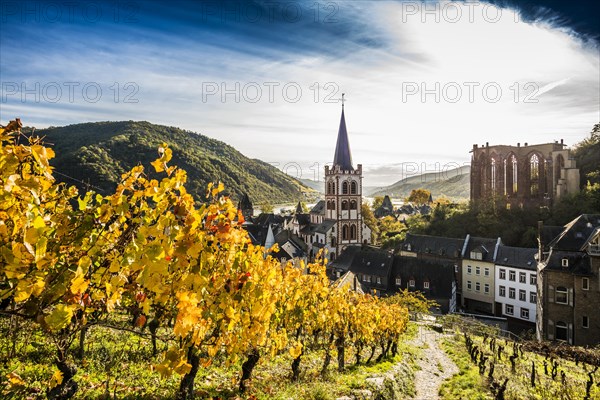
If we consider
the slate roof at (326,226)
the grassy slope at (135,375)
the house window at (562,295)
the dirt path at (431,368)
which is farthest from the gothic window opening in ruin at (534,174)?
the grassy slope at (135,375)

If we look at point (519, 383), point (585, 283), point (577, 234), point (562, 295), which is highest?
point (577, 234)

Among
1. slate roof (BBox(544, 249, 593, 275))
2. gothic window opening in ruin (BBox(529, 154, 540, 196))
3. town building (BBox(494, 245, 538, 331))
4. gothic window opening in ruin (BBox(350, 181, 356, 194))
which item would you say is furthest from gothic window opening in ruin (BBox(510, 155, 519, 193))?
slate roof (BBox(544, 249, 593, 275))

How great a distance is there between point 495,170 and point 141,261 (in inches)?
2699

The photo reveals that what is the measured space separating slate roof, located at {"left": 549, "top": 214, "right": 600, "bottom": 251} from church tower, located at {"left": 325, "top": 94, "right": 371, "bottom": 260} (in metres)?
34.5

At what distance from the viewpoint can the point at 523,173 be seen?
5912 cm

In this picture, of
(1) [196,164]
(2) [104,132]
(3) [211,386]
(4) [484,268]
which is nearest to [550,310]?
(4) [484,268]

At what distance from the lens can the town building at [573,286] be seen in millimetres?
27688

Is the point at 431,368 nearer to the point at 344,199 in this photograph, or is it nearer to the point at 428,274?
the point at 428,274

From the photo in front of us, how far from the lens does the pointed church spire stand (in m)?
64.6

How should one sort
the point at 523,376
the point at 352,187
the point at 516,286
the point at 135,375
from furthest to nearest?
the point at 352,187, the point at 516,286, the point at 523,376, the point at 135,375

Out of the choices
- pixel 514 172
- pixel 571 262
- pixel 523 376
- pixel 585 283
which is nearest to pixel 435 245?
pixel 571 262

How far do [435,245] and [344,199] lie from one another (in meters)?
18.3

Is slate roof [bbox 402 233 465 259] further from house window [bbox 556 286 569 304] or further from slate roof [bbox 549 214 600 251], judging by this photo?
house window [bbox 556 286 569 304]

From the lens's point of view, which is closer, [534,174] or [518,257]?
[518,257]
